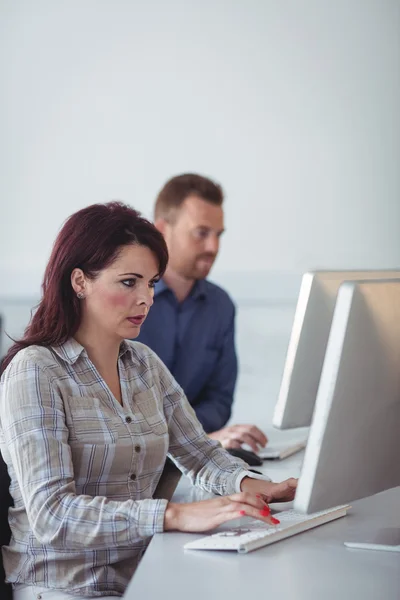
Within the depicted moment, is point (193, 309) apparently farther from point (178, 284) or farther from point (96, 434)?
point (96, 434)

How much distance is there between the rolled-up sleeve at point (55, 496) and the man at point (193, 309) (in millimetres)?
1555

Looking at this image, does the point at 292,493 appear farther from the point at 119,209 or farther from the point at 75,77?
the point at 75,77

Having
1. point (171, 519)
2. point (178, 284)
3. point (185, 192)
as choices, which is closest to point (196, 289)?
point (178, 284)

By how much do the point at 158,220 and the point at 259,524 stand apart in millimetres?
1936

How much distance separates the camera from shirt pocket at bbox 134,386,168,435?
6.08 ft

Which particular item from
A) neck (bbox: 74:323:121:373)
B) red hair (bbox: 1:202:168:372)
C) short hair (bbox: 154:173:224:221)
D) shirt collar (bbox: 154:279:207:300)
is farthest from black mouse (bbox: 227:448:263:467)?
short hair (bbox: 154:173:224:221)

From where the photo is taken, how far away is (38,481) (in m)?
1.55

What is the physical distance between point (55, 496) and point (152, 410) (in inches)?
15.4

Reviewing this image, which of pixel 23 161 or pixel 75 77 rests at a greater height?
pixel 75 77

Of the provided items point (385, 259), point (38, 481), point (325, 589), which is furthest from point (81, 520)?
point (385, 259)

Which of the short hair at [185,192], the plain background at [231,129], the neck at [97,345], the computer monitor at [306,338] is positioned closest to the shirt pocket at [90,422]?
the neck at [97,345]

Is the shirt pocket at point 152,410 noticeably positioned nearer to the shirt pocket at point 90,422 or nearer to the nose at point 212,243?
the shirt pocket at point 90,422

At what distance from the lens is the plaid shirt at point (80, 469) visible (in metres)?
1.54

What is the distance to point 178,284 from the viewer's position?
329 centimetres
